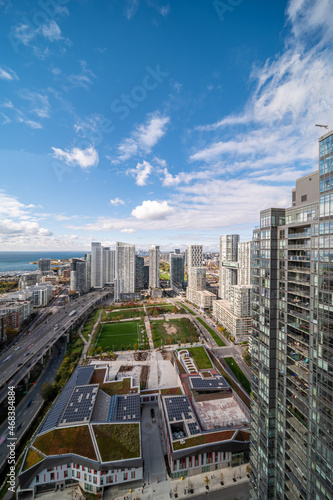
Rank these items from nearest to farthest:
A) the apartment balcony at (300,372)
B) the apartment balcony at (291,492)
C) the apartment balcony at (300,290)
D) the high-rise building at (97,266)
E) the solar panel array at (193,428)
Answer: the apartment balcony at (300,372), the apartment balcony at (300,290), the apartment balcony at (291,492), the solar panel array at (193,428), the high-rise building at (97,266)

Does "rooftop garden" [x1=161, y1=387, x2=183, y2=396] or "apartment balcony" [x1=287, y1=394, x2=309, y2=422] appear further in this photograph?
"rooftop garden" [x1=161, y1=387, x2=183, y2=396]

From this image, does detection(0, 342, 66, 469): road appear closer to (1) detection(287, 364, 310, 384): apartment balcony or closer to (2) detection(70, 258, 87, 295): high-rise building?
(1) detection(287, 364, 310, 384): apartment balcony

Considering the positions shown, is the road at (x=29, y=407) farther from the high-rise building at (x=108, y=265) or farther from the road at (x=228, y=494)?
the high-rise building at (x=108, y=265)

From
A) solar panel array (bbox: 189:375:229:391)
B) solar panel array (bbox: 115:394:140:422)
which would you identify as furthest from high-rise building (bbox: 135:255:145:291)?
solar panel array (bbox: 115:394:140:422)

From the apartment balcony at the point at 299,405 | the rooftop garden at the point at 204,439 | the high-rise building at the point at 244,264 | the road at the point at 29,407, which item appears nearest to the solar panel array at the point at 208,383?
the rooftop garden at the point at 204,439

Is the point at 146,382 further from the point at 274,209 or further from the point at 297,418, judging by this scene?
the point at 274,209

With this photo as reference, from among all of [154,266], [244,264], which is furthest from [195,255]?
[244,264]

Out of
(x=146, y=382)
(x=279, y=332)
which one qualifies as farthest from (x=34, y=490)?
(x=279, y=332)
